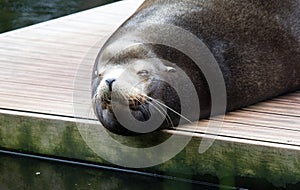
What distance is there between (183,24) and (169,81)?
39 centimetres

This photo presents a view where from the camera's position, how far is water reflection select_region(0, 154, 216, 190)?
3.58 metres

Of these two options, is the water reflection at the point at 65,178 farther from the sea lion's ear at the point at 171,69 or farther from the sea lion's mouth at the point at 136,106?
the sea lion's ear at the point at 171,69

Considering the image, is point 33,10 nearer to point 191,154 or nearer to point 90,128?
point 90,128

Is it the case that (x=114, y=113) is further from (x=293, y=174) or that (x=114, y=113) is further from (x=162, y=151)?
Answer: (x=293, y=174)

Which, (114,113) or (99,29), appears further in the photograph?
(99,29)

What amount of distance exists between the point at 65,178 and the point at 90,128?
0.26m

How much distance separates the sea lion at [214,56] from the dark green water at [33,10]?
3.09 meters

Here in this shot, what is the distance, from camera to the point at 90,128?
362 centimetres

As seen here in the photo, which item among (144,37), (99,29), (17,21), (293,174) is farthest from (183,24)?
(17,21)

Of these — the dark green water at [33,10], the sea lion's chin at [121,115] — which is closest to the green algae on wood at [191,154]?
the sea lion's chin at [121,115]

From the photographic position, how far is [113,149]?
3617mm

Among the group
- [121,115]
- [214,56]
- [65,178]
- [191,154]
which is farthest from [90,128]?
[214,56]

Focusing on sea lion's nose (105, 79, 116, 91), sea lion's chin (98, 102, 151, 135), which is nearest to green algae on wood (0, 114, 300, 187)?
sea lion's chin (98, 102, 151, 135)

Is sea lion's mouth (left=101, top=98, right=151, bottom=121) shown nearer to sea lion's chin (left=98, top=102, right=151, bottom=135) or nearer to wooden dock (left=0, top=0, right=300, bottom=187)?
sea lion's chin (left=98, top=102, right=151, bottom=135)
